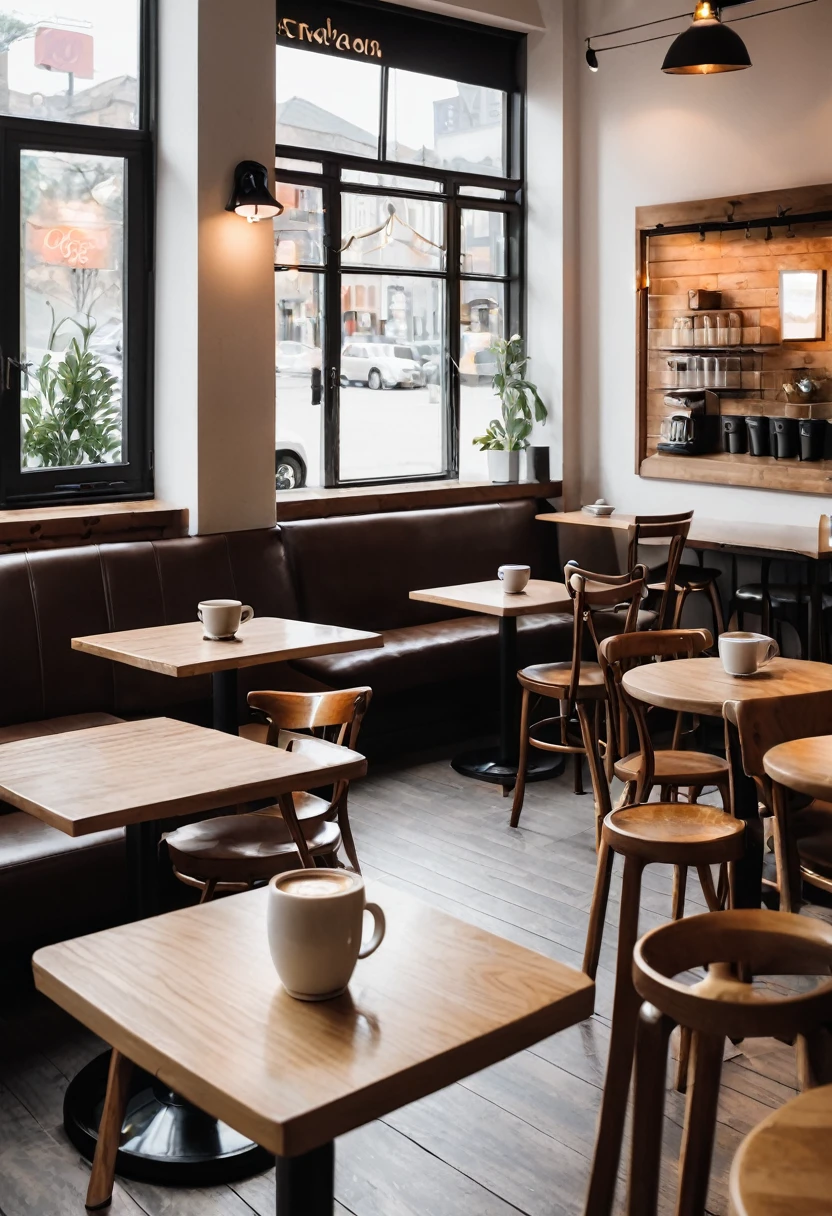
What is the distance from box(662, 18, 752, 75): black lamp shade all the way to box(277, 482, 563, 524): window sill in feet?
7.79

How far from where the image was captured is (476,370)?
23.9ft

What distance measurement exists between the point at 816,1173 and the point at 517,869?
10.8ft

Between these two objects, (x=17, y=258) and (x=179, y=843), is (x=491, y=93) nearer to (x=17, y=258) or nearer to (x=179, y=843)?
(x=17, y=258)

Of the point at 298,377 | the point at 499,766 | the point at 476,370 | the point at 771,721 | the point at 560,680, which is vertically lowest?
the point at 499,766

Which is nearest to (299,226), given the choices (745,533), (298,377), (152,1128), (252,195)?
(298,377)

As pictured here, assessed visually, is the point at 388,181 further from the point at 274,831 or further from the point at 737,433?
the point at 274,831

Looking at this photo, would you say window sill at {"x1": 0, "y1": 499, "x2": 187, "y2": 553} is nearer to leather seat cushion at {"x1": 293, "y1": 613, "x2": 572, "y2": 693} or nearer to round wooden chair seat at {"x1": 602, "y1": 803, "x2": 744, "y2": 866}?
leather seat cushion at {"x1": 293, "y1": 613, "x2": 572, "y2": 693}

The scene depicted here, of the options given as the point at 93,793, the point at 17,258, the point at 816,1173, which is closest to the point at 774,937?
the point at 816,1173

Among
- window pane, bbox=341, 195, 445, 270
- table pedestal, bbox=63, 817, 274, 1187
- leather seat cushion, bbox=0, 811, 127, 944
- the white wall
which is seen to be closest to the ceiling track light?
the white wall

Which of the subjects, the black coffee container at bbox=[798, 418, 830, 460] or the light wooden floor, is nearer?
the light wooden floor

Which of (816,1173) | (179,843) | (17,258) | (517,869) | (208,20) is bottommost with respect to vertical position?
(517,869)

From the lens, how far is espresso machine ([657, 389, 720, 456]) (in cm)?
663

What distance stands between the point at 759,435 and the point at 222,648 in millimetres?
3477

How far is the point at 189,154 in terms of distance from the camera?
213 inches
